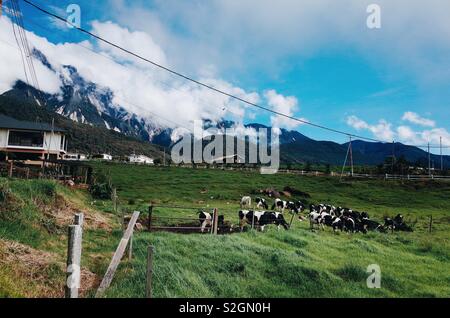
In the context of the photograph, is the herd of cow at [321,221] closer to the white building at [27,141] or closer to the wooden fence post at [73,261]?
the wooden fence post at [73,261]

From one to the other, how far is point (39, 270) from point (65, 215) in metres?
8.03

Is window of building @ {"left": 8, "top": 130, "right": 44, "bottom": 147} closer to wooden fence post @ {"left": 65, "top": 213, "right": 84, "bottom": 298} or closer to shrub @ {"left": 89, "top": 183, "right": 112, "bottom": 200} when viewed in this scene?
shrub @ {"left": 89, "top": 183, "right": 112, "bottom": 200}

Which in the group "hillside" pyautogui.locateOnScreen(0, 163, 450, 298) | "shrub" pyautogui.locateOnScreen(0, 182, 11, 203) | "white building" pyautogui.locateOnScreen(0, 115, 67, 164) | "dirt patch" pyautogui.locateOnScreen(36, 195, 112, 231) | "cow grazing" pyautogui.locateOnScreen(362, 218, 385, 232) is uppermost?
"white building" pyautogui.locateOnScreen(0, 115, 67, 164)

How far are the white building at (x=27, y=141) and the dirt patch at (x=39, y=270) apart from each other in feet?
155

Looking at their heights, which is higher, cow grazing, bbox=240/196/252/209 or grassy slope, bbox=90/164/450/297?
cow grazing, bbox=240/196/252/209

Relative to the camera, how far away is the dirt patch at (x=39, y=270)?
8242 mm

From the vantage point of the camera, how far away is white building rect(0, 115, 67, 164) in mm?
53594

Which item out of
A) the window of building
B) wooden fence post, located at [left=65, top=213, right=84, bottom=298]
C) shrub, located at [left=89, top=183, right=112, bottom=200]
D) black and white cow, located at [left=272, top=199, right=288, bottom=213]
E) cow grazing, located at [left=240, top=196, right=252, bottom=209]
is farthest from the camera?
the window of building

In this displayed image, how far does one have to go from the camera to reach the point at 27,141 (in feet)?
178

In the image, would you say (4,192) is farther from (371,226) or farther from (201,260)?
(371,226)

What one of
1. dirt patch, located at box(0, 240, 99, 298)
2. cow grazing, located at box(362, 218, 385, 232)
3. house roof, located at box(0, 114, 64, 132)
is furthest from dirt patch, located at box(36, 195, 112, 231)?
house roof, located at box(0, 114, 64, 132)

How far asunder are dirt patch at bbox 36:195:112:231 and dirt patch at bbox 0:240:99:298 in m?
4.53

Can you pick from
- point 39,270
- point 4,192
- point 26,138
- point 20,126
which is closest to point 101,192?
point 4,192
